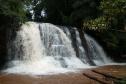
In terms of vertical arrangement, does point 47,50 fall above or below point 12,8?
below

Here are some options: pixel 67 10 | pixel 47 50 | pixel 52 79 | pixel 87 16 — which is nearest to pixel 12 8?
pixel 47 50

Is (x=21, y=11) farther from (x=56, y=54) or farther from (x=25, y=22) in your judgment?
(x=56, y=54)

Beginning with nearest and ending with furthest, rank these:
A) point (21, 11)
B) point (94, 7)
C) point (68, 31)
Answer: point (21, 11)
point (68, 31)
point (94, 7)

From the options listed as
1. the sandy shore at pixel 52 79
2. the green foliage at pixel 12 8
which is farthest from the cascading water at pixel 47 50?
the sandy shore at pixel 52 79

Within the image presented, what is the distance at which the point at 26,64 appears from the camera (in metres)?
17.6

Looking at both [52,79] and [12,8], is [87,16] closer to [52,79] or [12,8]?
[12,8]

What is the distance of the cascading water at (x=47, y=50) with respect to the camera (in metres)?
17.3

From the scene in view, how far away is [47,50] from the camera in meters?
19.2

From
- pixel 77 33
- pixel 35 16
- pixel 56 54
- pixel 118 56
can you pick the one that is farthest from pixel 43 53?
pixel 35 16

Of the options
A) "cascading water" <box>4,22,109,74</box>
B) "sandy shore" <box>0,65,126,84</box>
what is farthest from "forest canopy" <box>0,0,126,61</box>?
"sandy shore" <box>0,65,126,84</box>

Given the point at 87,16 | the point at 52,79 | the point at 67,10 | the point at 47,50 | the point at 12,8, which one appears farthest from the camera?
the point at 67,10

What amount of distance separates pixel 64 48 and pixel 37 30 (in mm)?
2082

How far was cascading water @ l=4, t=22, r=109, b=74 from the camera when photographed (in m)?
17.3

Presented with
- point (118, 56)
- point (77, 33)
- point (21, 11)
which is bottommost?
point (118, 56)
